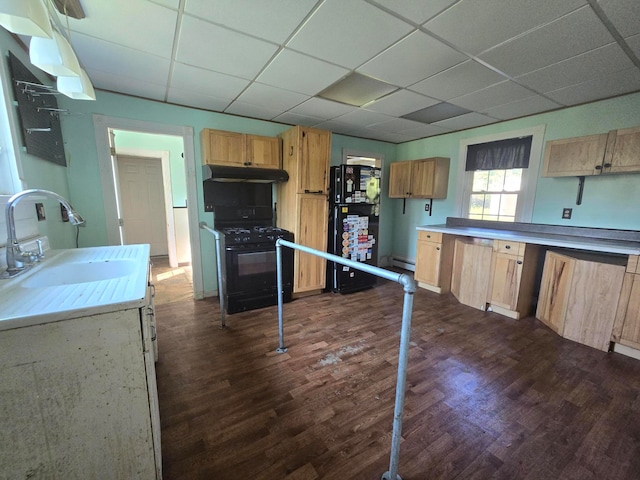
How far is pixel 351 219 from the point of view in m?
3.61

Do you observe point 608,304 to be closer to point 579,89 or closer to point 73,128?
point 579,89

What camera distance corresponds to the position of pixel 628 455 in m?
1.37

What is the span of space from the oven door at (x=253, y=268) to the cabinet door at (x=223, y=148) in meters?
1.08

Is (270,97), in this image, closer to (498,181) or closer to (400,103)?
(400,103)

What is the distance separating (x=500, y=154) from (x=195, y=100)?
3942mm

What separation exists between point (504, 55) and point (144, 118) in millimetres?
3421

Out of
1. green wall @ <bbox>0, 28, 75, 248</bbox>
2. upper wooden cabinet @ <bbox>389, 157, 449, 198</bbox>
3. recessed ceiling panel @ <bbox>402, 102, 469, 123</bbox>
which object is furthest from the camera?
upper wooden cabinet @ <bbox>389, 157, 449, 198</bbox>

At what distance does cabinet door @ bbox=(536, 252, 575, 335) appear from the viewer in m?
2.51

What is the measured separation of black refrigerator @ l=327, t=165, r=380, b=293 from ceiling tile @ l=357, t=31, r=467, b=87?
1.34m

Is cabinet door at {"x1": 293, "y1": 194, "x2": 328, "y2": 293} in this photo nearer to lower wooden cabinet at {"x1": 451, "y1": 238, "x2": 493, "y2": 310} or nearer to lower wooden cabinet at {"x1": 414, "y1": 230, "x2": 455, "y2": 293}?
lower wooden cabinet at {"x1": 414, "y1": 230, "x2": 455, "y2": 293}

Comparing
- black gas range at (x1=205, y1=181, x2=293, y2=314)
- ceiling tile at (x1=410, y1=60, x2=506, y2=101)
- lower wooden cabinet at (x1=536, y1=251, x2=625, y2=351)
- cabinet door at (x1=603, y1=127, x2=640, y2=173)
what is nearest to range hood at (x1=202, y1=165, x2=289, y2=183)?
black gas range at (x1=205, y1=181, x2=293, y2=314)

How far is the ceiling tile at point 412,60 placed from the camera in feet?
5.85

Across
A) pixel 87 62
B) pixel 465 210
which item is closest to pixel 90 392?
pixel 87 62

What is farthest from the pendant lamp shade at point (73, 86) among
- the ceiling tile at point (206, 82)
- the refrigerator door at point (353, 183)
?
the refrigerator door at point (353, 183)
